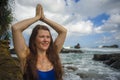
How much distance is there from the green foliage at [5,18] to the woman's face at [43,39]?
594 inches

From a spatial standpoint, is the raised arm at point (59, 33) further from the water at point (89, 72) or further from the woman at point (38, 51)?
the water at point (89, 72)

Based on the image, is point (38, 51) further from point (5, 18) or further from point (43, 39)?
point (5, 18)

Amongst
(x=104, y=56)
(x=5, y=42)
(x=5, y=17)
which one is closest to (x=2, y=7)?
(x=5, y=17)

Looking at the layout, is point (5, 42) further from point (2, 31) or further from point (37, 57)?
point (37, 57)

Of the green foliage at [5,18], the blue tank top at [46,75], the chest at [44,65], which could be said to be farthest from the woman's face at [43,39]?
the green foliage at [5,18]

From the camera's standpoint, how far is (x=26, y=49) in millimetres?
3707

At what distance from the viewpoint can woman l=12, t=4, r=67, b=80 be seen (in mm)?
3531

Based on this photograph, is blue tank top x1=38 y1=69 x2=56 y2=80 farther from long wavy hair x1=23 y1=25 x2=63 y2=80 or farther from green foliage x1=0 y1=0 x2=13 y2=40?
green foliage x1=0 y1=0 x2=13 y2=40

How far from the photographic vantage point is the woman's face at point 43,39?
370 cm

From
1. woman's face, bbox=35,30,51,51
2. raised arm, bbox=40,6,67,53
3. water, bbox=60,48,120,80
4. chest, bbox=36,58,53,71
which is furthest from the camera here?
water, bbox=60,48,120,80

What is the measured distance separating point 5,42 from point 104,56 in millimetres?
36519

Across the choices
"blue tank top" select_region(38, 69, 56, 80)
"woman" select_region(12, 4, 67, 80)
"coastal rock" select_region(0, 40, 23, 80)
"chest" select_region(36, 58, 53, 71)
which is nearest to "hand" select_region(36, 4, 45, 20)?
"woman" select_region(12, 4, 67, 80)

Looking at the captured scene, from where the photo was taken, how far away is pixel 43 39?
12.1 ft

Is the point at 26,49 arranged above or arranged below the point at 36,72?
above
